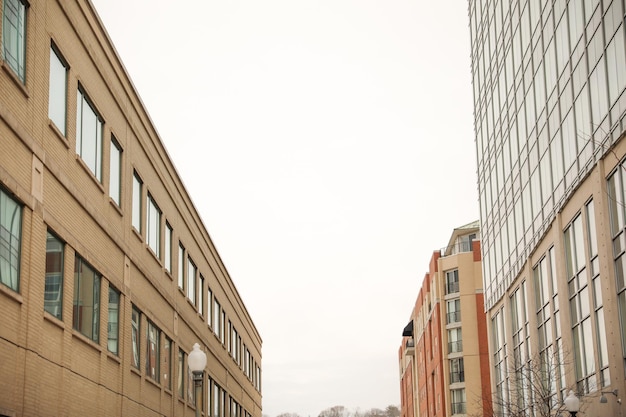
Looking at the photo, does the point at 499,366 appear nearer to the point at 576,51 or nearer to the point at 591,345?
the point at 591,345

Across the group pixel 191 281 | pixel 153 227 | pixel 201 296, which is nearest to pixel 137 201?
pixel 153 227

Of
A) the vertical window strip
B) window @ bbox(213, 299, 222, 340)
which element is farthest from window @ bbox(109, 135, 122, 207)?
window @ bbox(213, 299, 222, 340)

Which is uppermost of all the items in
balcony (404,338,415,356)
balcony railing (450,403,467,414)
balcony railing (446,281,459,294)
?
balcony railing (446,281,459,294)

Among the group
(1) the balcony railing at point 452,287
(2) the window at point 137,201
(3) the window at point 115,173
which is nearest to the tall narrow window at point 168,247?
(2) the window at point 137,201

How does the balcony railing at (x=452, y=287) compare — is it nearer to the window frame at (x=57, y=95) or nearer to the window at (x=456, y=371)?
the window at (x=456, y=371)

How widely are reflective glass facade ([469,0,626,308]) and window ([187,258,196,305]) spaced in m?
15.2

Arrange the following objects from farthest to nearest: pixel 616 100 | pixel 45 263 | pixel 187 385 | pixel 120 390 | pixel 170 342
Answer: pixel 187 385 < pixel 170 342 < pixel 616 100 < pixel 120 390 < pixel 45 263

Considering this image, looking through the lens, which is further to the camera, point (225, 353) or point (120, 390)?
point (225, 353)

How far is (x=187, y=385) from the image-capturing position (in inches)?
1563

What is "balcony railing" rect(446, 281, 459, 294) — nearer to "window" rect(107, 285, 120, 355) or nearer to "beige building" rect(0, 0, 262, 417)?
"beige building" rect(0, 0, 262, 417)

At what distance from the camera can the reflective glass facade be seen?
3100cm

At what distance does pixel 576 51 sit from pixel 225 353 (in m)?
28.4

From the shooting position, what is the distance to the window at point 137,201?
99.1 ft

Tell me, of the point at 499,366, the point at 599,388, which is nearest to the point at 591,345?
the point at 599,388
